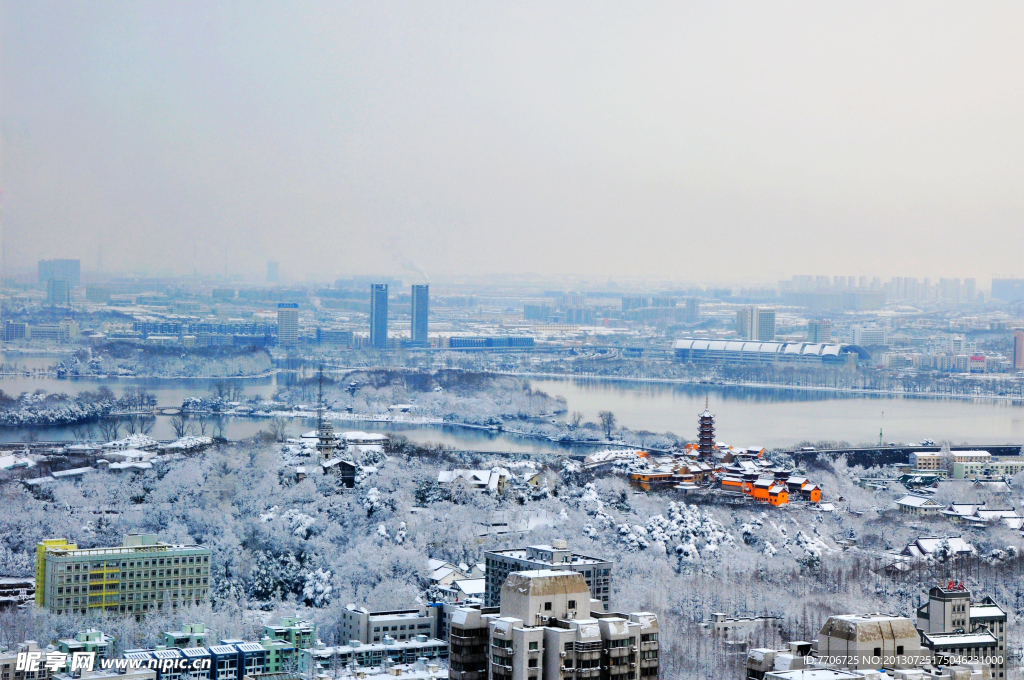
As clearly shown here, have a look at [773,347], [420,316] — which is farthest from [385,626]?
[773,347]

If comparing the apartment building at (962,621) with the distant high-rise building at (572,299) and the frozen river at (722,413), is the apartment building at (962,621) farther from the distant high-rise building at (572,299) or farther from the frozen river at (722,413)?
the distant high-rise building at (572,299)

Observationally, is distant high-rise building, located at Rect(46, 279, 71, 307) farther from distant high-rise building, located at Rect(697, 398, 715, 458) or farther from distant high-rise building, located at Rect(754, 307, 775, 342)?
distant high-rise building, located at Rect(754, 307, 775, 342)

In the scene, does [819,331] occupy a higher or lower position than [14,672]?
higher

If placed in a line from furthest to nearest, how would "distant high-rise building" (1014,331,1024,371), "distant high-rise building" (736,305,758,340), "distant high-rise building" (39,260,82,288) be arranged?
1. "distant high-rise building" (736,305,758,340)
2. "distant high-rise building" (1014,331,1024,371)
3. "distant high-rise building" (39,260,82,288)

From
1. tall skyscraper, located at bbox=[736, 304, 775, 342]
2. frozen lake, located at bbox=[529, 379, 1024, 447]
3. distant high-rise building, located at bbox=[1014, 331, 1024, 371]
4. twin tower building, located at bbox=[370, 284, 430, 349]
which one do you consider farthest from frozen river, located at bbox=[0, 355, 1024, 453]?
tall skyscraper, located at bbox=[736, 304, 775, 342]

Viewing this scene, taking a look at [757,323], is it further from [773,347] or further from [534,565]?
[534,565]

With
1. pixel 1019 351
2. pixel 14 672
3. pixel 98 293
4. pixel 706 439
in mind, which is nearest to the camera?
pixel 14 672

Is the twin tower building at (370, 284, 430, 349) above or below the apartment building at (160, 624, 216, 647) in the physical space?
above

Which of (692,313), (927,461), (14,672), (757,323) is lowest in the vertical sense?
(927,461)
